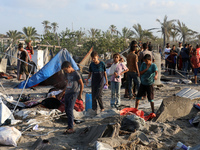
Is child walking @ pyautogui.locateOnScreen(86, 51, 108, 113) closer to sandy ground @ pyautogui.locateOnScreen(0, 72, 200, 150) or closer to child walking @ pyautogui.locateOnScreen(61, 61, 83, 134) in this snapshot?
sandy ground @ pyautogui.locateOnScreen(0, 72, 200, 150)

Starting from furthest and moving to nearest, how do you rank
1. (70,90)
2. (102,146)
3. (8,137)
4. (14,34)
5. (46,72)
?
(14,34)
(46,72)
(70,90)
(8,137)
(102,146)

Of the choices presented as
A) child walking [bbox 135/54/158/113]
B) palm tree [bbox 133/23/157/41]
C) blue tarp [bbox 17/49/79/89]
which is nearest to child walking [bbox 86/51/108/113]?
child walking [bbox 135/54/158/113]

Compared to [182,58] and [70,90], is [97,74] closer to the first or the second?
[70,90]

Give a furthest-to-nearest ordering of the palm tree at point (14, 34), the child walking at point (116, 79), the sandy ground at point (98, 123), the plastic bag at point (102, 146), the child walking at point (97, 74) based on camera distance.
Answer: the palm tree at point (14, 34) → the child walking at point (116, 79) → the child walking at point (97, 74) → the sandy ground at point (98, 123) → the plastic bag at point (102, 146)

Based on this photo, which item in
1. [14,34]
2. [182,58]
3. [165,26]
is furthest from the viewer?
[14,34]

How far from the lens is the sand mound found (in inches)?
230

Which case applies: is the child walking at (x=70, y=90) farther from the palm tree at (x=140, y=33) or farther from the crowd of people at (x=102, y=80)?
the palm tree at (x=140, y=33)

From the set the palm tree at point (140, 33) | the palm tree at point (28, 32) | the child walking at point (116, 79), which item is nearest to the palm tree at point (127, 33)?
the palm tree at point (140, 33)

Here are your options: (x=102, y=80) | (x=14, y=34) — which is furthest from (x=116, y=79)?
(x=14, y=34)

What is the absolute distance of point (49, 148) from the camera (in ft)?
13.5

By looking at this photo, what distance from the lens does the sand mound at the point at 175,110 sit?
5833 millimetres

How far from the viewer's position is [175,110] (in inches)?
237

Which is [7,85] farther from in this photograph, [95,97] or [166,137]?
[166,137]

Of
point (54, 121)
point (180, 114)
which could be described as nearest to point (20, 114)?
point (54, 121)
